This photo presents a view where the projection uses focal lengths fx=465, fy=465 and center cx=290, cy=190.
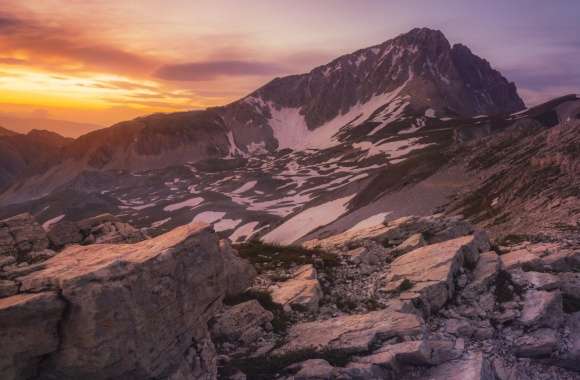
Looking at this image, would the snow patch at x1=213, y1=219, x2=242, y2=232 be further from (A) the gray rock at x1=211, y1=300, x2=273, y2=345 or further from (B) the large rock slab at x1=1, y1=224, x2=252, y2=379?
(B) the large rock slab at x1=1, y1=224, x2=252, y2=379

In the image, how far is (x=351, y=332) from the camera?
13969 mm

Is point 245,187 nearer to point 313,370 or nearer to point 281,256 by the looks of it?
point 281,256

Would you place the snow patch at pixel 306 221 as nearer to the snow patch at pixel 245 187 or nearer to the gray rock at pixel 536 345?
the gray rock at pixel 536 345

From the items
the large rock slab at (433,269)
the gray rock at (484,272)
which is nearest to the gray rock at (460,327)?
the large rock slab at (433,269)

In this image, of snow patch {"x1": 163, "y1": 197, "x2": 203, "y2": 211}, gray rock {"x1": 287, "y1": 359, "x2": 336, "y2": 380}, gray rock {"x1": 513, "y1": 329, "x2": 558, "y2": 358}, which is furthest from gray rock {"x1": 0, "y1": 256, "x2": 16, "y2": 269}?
snow patch {"x1": 163, "y1": 197, "x2": 203, "y2": 211}

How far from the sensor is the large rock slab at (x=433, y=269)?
16125mm

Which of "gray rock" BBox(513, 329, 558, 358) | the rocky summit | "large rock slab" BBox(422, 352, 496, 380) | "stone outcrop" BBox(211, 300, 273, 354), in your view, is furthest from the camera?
"stone outcrop" BBox(211, 300, 273, 354)

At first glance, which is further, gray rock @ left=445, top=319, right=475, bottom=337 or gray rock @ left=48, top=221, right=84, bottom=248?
gray rock @ left=445, top=319, right=475, bottom=337

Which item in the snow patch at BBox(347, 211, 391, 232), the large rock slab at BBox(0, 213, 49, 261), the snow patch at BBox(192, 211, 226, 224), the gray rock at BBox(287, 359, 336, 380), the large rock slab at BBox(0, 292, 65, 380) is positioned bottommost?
the snow patch at BBox(192, 211, 226, 224)

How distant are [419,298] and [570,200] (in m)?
21.9

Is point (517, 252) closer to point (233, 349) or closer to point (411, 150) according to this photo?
point (233, 349)

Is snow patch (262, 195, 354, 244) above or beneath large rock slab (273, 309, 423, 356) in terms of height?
beneath

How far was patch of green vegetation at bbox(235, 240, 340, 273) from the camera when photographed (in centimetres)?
2067

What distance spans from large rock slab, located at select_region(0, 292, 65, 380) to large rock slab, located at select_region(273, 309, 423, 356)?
6099 mm
